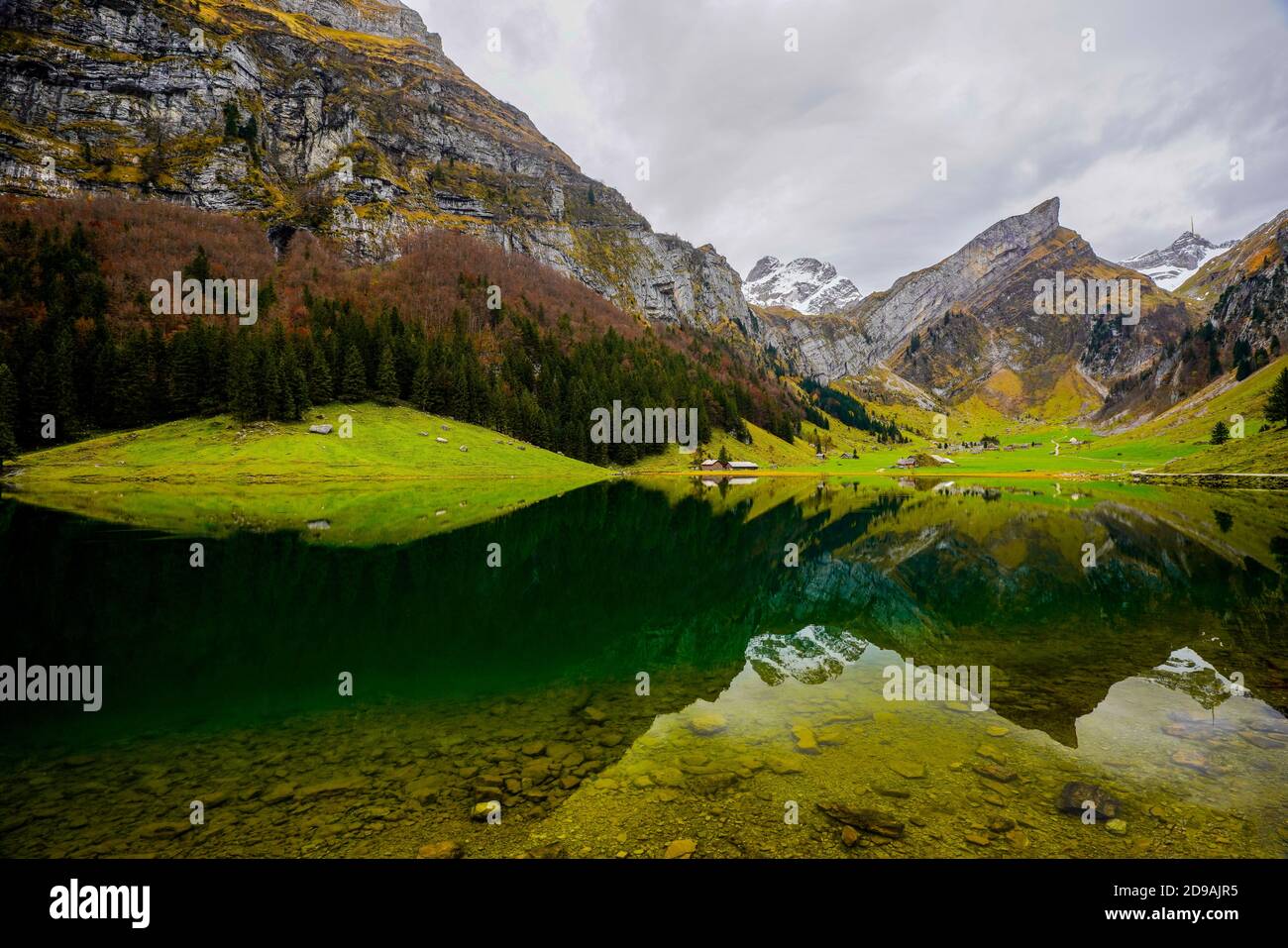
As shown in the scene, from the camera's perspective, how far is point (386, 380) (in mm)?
91312

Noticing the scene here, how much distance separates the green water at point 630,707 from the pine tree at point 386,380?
211 ft

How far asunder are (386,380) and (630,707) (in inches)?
3596

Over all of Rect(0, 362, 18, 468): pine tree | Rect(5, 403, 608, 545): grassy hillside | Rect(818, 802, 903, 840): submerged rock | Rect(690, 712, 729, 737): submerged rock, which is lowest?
Rect(690, 712, 729, 737): submerged rock

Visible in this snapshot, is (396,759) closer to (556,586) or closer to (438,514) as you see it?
(556,586)

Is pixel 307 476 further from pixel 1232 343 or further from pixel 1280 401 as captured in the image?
pixel 1232 343

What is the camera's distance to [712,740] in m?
11.6

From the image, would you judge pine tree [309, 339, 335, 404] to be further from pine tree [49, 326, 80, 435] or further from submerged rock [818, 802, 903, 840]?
submerged rock [818, 802, 903, 840]

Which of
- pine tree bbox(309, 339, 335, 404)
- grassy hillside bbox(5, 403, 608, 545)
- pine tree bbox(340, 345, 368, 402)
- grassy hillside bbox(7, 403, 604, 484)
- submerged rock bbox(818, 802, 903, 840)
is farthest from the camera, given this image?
pine tree bbox(340, 345, 368, 402)

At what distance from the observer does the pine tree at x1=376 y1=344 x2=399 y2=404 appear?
91312 mm

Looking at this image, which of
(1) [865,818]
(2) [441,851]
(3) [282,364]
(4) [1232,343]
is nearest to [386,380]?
(3) [282,364]

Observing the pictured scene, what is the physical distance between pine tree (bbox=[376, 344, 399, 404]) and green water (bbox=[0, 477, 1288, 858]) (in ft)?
211

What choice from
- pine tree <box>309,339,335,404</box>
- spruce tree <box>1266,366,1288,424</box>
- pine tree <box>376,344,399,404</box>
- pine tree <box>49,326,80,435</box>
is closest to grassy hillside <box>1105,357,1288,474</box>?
spruce tree <box>1266,366,1288,424</box>

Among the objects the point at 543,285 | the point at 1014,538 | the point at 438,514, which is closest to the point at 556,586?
the point at 438,514

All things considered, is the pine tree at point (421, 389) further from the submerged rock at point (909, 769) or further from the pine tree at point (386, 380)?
the submerged rock at point (909, 769)
